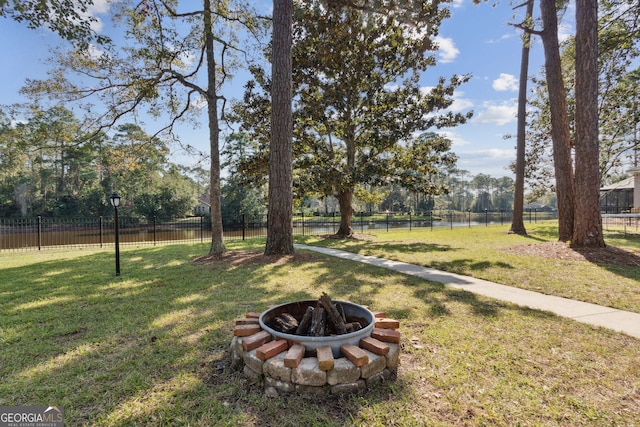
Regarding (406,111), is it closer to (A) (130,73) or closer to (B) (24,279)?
(A) (130,73)

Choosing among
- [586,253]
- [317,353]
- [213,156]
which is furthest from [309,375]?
[586,253]

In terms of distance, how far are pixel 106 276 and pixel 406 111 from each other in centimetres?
990

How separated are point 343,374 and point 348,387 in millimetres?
103

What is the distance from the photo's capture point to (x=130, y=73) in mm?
7520

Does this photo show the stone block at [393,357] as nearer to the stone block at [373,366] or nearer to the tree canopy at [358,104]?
the stone block at [373,366]

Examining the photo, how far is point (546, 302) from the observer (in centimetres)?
364

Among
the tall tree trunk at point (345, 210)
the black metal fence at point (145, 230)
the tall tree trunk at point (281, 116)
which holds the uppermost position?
the tall tree trunk at point (281, 116)

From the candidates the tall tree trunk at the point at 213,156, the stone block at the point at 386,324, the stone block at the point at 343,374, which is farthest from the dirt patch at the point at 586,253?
the tall tree trunk at the point at 213,156

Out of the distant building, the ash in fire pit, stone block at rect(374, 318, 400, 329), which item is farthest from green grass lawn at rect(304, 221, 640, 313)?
the distant building

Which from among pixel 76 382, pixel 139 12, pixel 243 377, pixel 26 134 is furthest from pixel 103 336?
pixel 139 12

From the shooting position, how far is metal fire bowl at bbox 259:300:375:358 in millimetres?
2000

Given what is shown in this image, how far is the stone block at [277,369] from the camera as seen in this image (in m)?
1.85

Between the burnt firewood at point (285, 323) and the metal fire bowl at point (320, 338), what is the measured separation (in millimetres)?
84

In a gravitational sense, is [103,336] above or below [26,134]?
below
